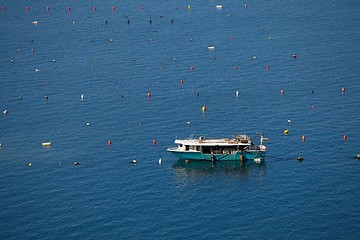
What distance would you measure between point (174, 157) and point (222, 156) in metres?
9.66

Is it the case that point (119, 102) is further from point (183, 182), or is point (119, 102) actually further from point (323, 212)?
Result: point (323, 212)

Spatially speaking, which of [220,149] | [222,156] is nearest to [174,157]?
[220,149]

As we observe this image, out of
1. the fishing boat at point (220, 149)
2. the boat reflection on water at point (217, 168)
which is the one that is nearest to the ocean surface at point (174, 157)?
the boat reflection on water at point (217, 168)

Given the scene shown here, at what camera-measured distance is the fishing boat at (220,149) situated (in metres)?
143

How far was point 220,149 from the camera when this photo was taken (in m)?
144

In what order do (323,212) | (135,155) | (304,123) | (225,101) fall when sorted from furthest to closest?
(225,101)
(304,123)
(135,155)
(323,212)

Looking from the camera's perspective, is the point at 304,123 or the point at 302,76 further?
the point at 302,76

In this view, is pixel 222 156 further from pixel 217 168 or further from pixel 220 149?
pixel 217 168

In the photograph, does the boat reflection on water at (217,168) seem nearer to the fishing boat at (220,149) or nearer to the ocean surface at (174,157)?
the ocean surface at (174,157)

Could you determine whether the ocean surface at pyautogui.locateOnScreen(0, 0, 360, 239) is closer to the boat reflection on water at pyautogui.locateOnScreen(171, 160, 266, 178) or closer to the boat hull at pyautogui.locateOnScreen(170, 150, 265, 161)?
the boat reflection on water at pyautogui.locateOnScreen(171, 160, 266, 178)

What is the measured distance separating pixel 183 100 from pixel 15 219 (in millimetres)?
58788

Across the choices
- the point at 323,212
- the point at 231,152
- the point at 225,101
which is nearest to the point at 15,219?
the point at 231,152

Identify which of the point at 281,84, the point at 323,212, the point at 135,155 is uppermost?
the point at 281,84

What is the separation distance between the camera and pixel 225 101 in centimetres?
17275
